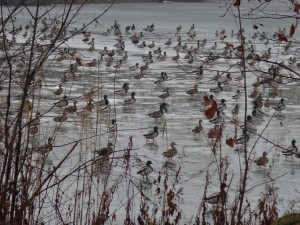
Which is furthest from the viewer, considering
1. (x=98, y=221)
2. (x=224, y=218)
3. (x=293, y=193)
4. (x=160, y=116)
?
(x=160, y=116)

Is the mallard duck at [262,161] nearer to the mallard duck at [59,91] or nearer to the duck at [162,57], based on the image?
the mallard duck at [59,91]

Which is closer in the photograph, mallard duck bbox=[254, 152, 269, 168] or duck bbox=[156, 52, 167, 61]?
mallard duck bbox=[254, 152, 269, 168]

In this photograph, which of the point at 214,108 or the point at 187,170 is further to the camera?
the point at 187,170

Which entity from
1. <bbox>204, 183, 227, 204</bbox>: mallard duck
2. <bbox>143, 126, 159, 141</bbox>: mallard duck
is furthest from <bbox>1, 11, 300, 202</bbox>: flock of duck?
<bbox>204, 183, 227, 204</bbox>: mallard duck

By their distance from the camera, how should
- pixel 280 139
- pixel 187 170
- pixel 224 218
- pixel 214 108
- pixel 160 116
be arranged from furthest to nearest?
pixel 160 116
pixel 280 139
pixel 187 170
pixel 224 218
pixel 214 108

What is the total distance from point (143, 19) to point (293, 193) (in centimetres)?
3085

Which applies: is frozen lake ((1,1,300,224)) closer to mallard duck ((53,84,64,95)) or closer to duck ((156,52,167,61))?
mallard duck ((53,84,64,95))

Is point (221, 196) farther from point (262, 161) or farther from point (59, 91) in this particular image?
point (59, 91)

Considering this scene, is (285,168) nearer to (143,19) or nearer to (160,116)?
(160,116)

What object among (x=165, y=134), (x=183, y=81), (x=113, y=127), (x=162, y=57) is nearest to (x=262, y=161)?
(x=113, y=127)

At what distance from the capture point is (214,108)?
2.85 meters

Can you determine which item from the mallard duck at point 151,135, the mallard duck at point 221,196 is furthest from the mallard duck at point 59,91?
the mallard duck at point 221,196

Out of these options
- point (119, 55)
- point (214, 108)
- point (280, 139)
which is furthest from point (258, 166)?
point (119, 55)

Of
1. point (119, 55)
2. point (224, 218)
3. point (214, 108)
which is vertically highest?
point (214, 108)
